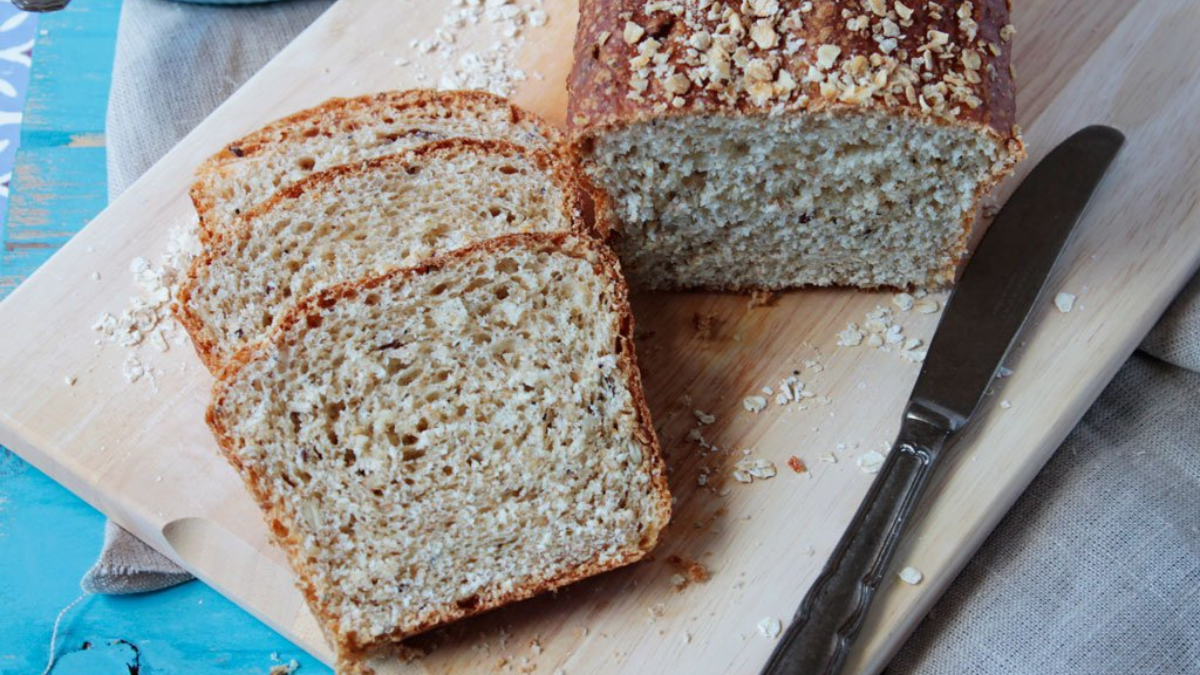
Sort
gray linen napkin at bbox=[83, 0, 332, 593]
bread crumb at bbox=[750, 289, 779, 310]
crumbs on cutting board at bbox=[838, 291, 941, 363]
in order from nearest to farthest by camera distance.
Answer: crumbs on cutting board at bbox=[838, 291, 941, 363], bread crumb at bbox=[750, 289, 779, 310], gray linen napkin at bbox=[83, 0, 332, 593]

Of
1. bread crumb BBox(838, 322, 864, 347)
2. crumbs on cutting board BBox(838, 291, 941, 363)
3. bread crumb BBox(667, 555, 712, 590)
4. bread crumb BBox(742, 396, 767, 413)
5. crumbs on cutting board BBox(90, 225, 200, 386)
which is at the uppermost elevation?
crumbs on cutting board BBox(838, 291, 941, 363)

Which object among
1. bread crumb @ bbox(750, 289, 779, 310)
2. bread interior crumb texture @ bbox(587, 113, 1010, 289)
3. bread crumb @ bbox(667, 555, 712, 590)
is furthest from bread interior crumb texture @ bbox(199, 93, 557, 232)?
bread crumb @ bbox(667, 555, 712, 590)

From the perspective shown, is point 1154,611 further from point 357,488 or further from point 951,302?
point 357,488

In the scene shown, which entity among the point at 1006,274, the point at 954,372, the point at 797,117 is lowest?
the point at 954,372

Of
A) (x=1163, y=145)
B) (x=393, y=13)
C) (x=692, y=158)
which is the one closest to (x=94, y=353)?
(x=393, y=13)

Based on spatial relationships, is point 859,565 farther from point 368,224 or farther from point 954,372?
point 368,224

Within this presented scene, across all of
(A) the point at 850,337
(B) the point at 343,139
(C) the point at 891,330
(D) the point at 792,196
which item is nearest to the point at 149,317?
(B) the point at 343,139

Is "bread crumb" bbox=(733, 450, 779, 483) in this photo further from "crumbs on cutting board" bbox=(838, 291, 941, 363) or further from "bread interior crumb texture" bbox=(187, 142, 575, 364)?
"bread interior crumb texture" bbox=(187, 142, 575, 364)
